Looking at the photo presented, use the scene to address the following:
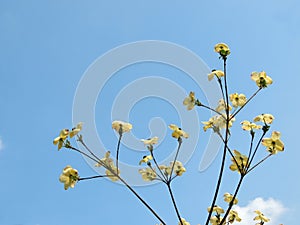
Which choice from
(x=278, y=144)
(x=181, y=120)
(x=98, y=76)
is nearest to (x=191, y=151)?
(x=181, y=120)

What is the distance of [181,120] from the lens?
339 cm

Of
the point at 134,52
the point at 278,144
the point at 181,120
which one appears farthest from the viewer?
the point at 134,52

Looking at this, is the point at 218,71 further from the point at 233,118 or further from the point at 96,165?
the point at 96,165

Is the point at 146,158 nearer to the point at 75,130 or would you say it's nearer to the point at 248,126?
the point at 75,130

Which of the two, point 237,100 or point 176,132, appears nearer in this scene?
point 176,132

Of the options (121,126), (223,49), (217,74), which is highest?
(223,49)

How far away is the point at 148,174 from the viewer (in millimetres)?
2783

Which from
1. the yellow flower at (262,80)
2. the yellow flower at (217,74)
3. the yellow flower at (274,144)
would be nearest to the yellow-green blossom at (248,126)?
the yellow flower at (274,144)

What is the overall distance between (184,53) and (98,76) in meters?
0.90

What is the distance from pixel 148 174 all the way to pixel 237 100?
0.81m

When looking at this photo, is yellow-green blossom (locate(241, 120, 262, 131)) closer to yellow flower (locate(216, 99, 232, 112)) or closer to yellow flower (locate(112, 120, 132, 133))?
yellow flower (locate(216, 99, 232, 112))

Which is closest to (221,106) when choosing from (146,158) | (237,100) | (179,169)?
(237,100)

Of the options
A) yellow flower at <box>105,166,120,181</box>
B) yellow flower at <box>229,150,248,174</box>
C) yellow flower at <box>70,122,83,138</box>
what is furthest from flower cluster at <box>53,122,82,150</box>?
yellow flower at <box>229,150,248,174</box>

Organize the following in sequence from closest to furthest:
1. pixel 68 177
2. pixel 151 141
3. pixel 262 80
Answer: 1. pixel 68 177
2. pixel 151 141
3. pixel 262 80
